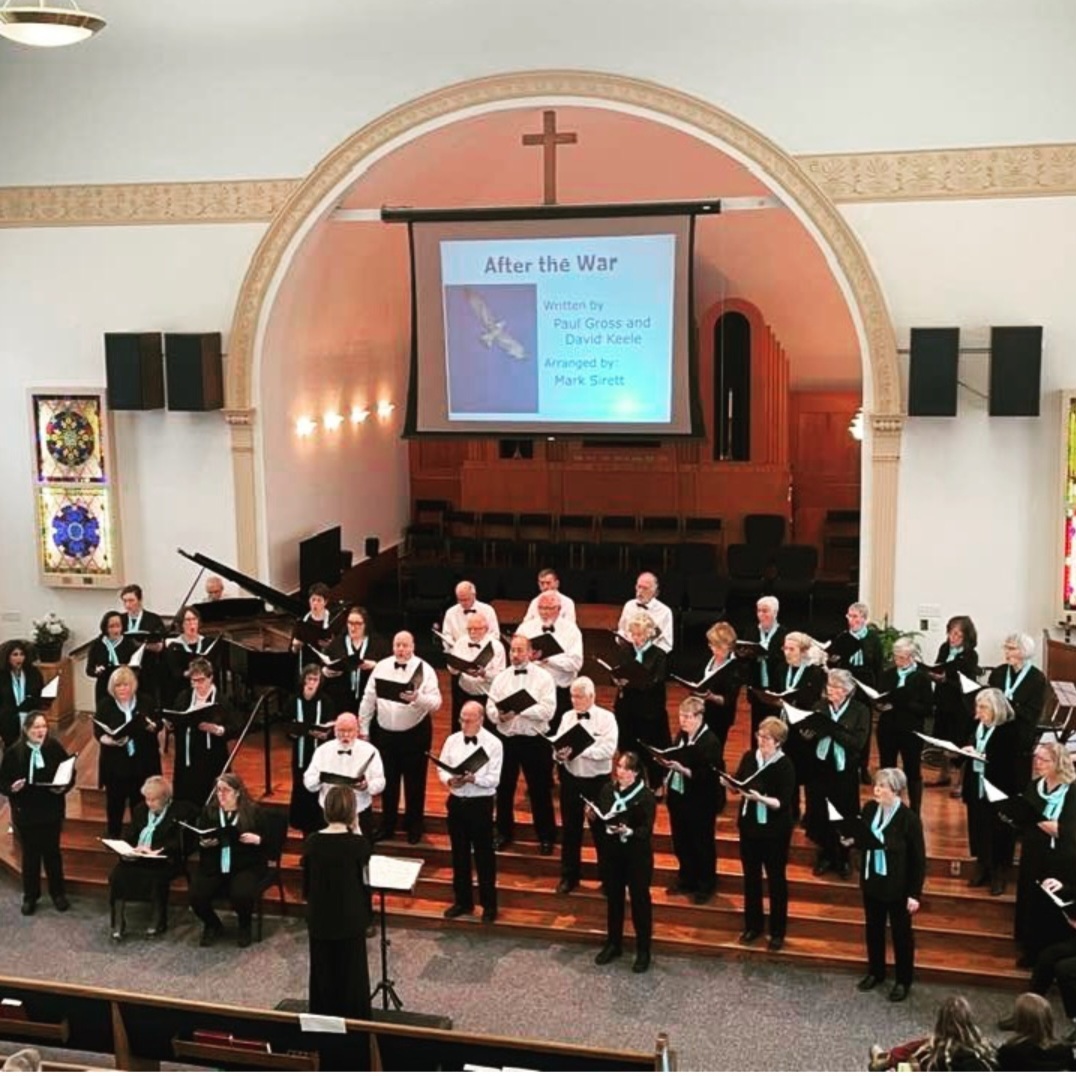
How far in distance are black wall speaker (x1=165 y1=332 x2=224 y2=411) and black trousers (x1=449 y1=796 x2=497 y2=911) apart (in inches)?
196

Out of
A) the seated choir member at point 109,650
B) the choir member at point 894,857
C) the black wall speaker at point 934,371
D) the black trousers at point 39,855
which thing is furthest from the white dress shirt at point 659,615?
the black trousers at point 39,855

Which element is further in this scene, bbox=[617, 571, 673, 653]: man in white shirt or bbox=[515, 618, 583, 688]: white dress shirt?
bbox=[617, 571, 673, 653]: man in white shirt

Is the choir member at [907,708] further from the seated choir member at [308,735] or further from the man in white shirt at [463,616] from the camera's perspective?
the seated choir member at [308,735]

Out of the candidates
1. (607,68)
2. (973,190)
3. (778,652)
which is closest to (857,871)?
(778,652)

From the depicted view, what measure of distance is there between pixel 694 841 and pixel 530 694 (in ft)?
4.64

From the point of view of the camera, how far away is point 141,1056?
7586mm

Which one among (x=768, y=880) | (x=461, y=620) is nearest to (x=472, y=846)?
(x=461, y=620)

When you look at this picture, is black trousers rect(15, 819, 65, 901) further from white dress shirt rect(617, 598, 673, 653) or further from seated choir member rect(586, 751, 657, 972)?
white dress shirt rect(617, 598, 673, 653)

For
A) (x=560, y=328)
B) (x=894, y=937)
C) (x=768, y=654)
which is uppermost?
(x=560, y=328)

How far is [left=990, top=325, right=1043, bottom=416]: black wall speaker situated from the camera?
11.2 m

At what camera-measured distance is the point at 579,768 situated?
9477 millimetres

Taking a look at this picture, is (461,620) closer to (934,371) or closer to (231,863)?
(231,863)

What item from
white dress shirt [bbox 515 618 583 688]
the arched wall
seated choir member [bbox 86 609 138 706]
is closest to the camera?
white dress shirt [bbox 515 618 583 688]

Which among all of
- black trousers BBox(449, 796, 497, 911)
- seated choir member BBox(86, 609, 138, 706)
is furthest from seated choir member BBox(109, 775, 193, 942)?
black trousers BBox(449, 796, 497, 911)
